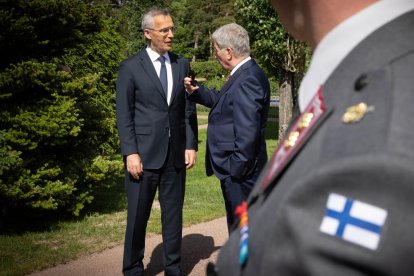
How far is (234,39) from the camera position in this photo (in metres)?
4.18

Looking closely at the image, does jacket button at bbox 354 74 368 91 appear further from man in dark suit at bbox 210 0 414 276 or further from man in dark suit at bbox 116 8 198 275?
man in dark suit at bbox 116 8 198 275

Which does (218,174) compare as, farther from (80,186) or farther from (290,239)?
(290,239)

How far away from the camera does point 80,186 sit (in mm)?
6410

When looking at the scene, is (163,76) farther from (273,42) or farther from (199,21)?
(199,21)

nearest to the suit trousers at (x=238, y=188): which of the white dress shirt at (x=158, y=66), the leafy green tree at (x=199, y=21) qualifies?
the white dress shirt at (x=158, y=66)

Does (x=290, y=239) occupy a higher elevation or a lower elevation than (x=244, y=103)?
lower

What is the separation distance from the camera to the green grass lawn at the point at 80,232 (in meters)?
4.97

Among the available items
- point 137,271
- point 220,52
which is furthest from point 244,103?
point 137,271

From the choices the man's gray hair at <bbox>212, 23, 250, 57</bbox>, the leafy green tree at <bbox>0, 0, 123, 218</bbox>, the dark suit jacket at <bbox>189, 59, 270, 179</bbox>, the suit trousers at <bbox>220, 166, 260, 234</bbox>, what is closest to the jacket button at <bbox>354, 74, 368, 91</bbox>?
the dark suit jacket at <bbox>189, 59, 270, 179</bbox>

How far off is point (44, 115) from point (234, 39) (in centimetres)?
283

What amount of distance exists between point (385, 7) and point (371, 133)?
10.9 inches

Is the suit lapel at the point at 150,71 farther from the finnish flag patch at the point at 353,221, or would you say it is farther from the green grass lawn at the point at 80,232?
the finnish flag patch at the point at 353,221

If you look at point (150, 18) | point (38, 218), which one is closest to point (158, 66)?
point (150, 18)

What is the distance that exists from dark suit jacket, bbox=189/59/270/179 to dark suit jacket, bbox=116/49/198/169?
396 millimetres
